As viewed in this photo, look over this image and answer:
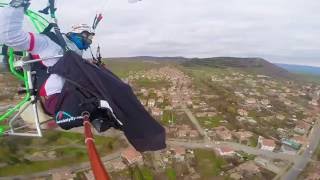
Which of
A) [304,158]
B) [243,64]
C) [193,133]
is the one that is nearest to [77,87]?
[193,133]

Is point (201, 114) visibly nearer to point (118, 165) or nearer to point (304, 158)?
point (304, 158)

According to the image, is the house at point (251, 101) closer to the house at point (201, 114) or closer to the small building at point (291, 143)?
the house at point (201, 114)

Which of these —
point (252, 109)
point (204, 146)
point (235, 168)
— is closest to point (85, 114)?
point (235, 168)

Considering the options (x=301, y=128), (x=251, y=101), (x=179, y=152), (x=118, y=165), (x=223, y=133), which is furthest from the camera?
(x=251, y=101)

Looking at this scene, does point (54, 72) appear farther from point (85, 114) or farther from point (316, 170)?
point (316, 170)

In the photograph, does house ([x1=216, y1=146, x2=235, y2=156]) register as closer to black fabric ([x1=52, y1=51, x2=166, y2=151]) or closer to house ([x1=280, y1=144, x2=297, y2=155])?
house ([x1=280, y1=144, x2=297, y2=155])
